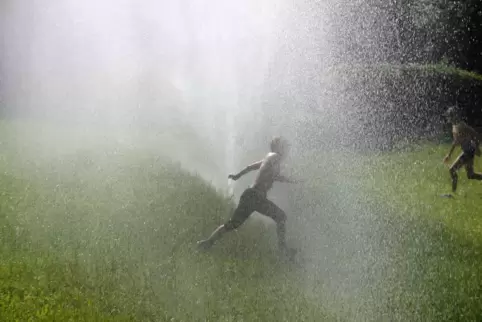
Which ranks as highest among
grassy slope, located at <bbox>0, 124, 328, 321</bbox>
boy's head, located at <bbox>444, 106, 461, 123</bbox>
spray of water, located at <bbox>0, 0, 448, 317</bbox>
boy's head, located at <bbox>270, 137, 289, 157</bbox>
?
boy's head, located at <bbox>270, 137, 289, 157</bbox>

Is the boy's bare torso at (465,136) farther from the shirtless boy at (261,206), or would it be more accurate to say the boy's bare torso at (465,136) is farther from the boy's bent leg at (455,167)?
the shirtless boy at (261,206)

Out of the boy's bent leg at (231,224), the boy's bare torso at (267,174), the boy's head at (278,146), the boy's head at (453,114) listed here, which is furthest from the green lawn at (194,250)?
the boy's head at (453,114)

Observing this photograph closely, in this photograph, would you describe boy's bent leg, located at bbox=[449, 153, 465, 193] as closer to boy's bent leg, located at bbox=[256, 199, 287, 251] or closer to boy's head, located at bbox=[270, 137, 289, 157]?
boy's head, located at bbox=[270, 137, 289, 157]

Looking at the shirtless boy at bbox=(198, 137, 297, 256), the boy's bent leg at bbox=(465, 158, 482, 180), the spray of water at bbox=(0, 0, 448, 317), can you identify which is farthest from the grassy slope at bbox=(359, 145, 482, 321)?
the shirtless boy at bbox=(198, 137, 297, 256)

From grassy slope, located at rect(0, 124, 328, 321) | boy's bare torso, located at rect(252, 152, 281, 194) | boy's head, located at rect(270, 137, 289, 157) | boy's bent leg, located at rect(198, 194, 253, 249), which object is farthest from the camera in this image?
boy's head, located at rect(270, 137, 289, 157)

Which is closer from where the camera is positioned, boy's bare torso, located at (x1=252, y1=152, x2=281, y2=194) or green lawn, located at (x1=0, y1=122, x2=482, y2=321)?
green lawn, located at (x1=0, y1=122, x2=482, y2=321)

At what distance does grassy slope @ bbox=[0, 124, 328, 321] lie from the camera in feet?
23.2

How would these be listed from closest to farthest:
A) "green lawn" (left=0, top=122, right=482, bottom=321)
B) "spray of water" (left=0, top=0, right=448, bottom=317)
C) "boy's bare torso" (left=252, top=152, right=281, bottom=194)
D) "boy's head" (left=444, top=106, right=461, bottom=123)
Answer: "green lawn" (left=0, top=122, right=482, bottom=321) < "boy's bare torso" (left=252, top=152, right=281, bottom=194) < "spray of water" (left=0, top=0, right=448, bottom=317) < "boy's head" (left=444, top=106, right=461, bottom=123)

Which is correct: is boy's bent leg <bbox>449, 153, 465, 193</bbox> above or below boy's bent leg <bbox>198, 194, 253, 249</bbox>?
below

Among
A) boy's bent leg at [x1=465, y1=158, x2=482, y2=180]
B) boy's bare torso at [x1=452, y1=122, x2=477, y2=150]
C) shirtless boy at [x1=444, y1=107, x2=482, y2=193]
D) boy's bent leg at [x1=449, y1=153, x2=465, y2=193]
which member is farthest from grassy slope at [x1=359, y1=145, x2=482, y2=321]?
boy's bare torso at [x1=452, y1=122, x2=477, y2=150]

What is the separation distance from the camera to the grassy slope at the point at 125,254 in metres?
7.07

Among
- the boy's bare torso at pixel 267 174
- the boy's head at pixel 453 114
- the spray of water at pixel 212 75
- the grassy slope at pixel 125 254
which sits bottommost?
the boy's head at pixel 453 114

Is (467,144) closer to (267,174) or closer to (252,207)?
(267,174)

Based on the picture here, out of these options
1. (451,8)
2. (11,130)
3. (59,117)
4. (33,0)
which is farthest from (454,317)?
(33,0)
